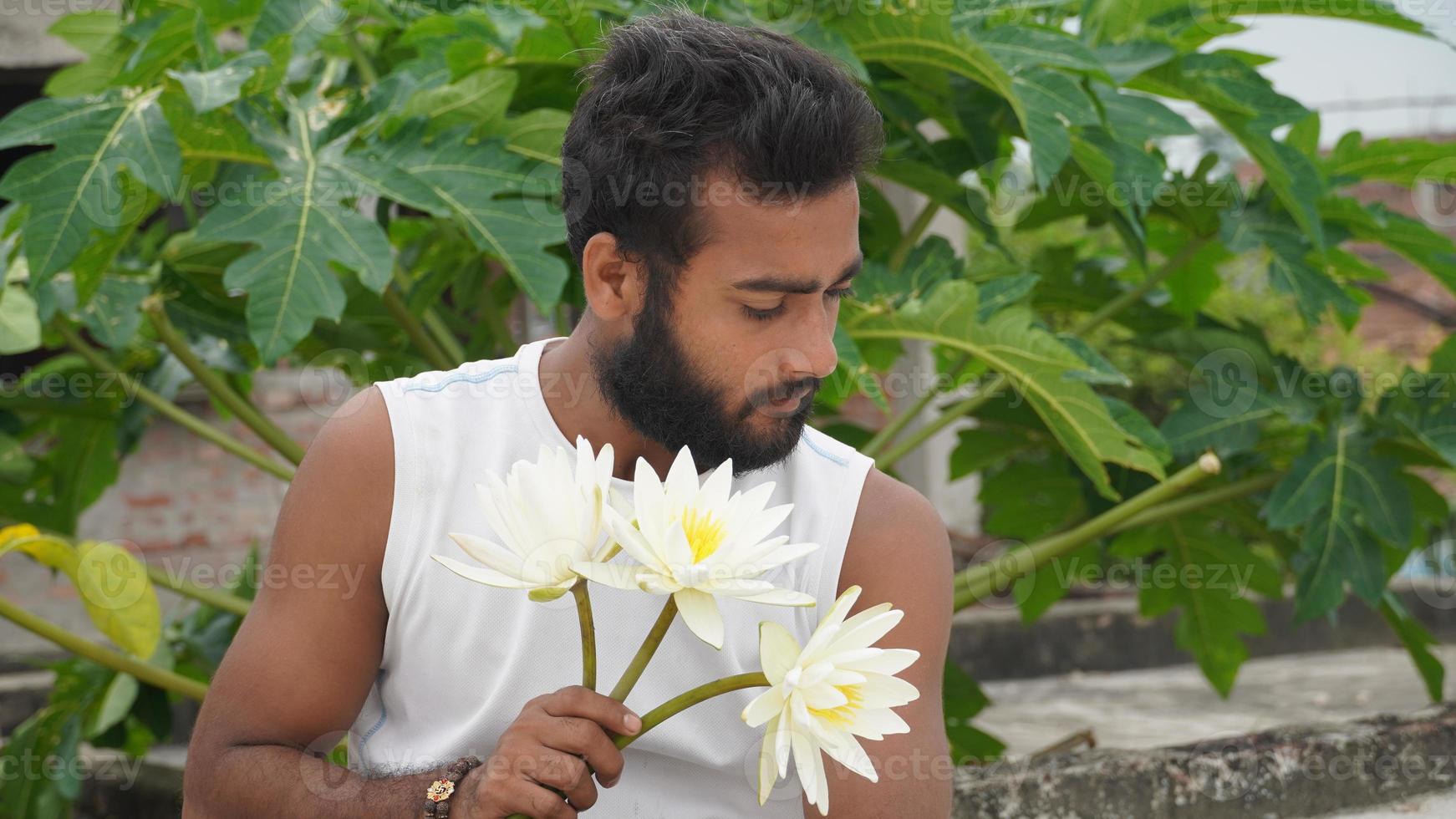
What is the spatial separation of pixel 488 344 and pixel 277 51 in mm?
932

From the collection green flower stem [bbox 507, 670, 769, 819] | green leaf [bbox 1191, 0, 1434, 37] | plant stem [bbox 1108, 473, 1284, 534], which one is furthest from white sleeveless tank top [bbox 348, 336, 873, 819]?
green leaf [bbox 1191, 0, 1434, 37]

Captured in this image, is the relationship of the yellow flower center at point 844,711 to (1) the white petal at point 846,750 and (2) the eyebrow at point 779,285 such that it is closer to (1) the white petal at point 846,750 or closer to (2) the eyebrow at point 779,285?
(1) the white petal at point 846,750

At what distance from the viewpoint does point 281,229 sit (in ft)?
7.31

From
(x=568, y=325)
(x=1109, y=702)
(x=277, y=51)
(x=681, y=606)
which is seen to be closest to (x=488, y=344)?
(x=568, y=325)

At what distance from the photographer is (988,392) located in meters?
2.79

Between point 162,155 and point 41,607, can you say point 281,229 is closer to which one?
point 162,155

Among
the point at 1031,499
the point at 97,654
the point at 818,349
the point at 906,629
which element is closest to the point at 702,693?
the point at 818,349

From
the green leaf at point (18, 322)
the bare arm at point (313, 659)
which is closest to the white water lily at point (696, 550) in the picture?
the bare arm at point (313, 659)

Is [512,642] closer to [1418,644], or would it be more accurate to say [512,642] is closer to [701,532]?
[701,532]

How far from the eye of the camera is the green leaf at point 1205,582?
3.27m

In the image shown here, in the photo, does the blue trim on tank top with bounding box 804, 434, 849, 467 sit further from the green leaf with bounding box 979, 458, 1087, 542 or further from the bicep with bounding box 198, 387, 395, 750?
the green leaf with bounding box 979, 458, 1087, 542

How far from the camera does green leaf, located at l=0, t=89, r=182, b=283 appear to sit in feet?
7.23

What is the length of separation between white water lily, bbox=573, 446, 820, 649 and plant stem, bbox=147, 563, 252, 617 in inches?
68.7

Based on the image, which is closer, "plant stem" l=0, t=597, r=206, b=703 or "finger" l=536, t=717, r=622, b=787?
"finger" l=536, t=717, r=622, b=787
